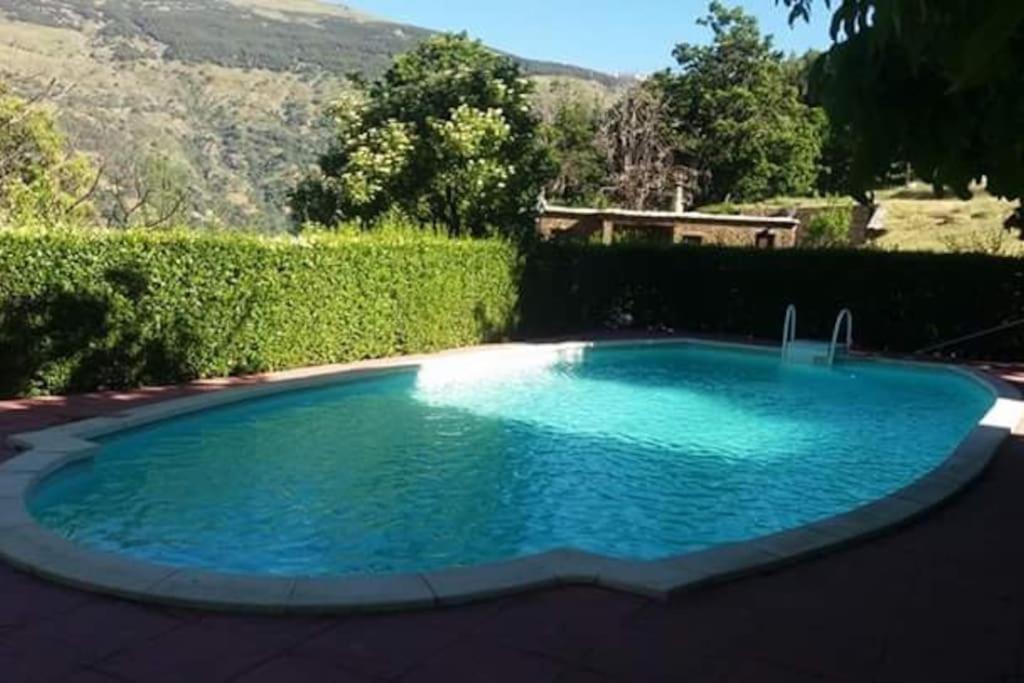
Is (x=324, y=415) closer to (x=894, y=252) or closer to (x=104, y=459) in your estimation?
(x=104, y=459)

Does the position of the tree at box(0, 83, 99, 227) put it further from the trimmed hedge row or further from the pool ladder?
the pool ladder

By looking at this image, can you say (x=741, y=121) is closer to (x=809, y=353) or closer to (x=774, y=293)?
(x=774, y=293)

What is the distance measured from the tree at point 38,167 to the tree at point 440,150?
20.5 feet

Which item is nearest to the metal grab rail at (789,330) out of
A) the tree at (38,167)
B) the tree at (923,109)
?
the tree at (38,167)

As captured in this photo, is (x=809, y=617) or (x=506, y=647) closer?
(x=506, y=647)

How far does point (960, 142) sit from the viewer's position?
2.38 meters

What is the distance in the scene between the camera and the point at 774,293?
18.5m

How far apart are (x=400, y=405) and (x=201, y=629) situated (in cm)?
766

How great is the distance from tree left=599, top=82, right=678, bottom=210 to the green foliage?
9763 millimetres

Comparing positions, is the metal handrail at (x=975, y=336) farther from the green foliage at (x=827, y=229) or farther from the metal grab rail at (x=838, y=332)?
the green foliage at (x=827, y=229)

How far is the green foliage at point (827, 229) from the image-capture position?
90.4 ft

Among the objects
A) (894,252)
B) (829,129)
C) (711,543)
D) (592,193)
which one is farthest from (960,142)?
(592,193)

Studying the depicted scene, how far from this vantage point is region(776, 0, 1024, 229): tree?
209 cm

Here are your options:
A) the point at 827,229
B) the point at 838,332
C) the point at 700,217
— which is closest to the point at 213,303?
the point at 838,332
